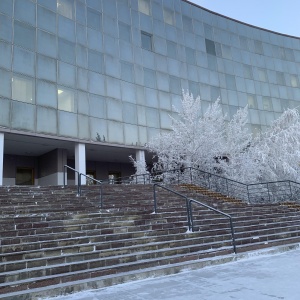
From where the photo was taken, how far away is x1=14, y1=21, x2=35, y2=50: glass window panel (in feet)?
59.0

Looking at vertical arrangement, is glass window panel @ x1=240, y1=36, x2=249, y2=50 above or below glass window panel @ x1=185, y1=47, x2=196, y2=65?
above

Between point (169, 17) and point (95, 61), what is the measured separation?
32.4 ft

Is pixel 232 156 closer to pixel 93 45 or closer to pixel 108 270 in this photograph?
pixel 93 45

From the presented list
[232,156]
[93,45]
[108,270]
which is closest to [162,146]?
[232,156]

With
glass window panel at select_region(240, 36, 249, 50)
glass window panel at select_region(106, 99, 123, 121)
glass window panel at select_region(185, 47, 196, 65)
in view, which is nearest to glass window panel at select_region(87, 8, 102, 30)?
glass window panel at select_region(106, 99, 123, 121)

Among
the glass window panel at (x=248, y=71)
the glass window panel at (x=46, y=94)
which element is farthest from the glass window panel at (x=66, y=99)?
the glass window panel at (x=248, y=71)

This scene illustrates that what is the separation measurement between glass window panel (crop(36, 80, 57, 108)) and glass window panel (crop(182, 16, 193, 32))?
Answer: 48.9 feet

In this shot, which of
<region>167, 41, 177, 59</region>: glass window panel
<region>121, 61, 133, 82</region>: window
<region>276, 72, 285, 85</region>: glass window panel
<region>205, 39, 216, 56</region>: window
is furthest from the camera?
<region>276, 72, 285, 85</region>: glass window panel

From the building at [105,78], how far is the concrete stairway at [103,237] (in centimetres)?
747

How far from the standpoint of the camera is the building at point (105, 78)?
17812 millimetres

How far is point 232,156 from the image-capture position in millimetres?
20875

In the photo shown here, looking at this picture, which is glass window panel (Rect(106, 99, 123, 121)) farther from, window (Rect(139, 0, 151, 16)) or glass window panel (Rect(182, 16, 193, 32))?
glass window panel (Rect(182, 16, 193, 32))

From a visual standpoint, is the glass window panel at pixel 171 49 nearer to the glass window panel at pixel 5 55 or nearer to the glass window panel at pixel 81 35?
the glass window panel at pixel 81 35

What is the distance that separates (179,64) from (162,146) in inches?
365
